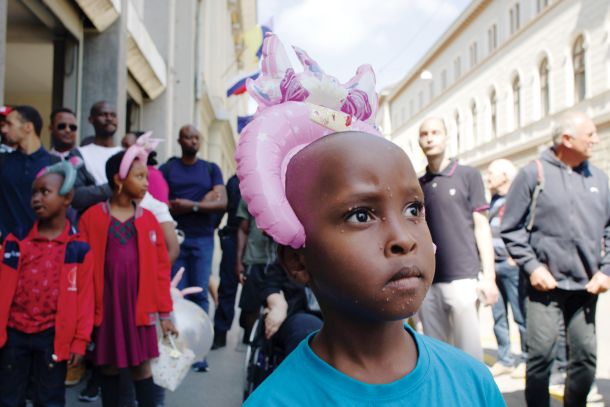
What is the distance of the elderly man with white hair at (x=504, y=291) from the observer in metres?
5.99

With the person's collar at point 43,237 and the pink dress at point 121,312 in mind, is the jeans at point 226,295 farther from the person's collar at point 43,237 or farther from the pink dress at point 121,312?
the person's collar at point 43,237

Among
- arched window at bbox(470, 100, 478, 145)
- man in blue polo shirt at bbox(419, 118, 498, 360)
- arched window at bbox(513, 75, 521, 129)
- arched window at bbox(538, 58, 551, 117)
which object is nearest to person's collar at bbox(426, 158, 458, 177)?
man in blue polo shirt at bbox(419, 118, 498, 360)

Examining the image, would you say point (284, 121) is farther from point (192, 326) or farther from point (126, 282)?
point (192, 326)

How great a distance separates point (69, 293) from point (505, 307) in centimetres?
433

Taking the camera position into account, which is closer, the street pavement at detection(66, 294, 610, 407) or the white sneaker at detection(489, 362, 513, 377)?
the street pavement at detection(66, 294, 610, 407)

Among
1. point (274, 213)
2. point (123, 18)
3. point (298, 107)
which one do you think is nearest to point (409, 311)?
point (274, 213)

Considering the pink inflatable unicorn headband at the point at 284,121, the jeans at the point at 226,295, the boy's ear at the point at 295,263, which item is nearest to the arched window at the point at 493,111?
the jeans at the point at 226,295

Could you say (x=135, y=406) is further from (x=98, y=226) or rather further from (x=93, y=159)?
(x=93, y=159)

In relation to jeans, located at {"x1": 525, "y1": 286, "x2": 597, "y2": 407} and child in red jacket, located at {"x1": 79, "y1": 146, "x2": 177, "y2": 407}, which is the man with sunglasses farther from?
jeans, located at {"x1": 525, "y1": 286, "x2": 597, "y2": 407}

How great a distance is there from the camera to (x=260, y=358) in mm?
3455

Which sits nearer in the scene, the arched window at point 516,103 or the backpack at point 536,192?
the backpack at point 536,192

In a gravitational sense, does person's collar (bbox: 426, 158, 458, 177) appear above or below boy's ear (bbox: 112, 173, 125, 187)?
above

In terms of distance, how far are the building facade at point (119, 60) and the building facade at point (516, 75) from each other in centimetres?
569

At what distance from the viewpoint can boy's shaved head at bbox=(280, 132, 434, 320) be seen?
1.35 metres
